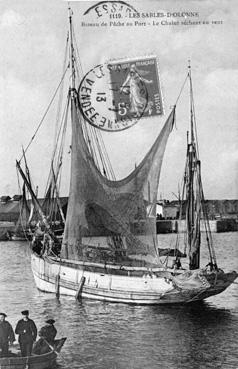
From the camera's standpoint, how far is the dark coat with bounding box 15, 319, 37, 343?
16048 millimetres

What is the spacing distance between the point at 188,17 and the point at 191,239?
11.4m

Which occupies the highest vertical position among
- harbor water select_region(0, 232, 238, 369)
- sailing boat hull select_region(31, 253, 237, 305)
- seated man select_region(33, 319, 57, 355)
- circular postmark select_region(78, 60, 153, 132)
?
circular postmark select_region(78, 60, 153, 132)

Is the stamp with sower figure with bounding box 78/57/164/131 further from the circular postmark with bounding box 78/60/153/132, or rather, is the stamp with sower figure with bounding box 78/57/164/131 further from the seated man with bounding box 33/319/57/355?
Answer: the seated man with bounding box 33/319/57/355

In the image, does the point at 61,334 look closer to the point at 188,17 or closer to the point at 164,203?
the point at 188,17

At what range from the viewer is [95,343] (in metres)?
19.0

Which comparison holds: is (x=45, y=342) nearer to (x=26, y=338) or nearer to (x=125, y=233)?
(x=26, y=338)

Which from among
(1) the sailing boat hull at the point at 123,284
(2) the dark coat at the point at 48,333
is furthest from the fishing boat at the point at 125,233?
(2) the dark coat at the point at 48,333

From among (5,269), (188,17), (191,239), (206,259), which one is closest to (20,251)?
(5,269)

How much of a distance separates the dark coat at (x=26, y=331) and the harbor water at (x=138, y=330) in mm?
1343

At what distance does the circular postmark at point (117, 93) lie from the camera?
21391mm

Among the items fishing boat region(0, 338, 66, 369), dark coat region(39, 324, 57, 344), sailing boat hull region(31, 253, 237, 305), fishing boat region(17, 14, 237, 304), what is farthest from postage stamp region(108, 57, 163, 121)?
fishing boat region(0, 338, 66, 369)

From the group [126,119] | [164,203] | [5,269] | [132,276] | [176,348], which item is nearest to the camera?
[176,348]

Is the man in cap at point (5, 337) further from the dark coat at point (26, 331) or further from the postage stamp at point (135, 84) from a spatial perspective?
the postage stamp at point (135, 84)

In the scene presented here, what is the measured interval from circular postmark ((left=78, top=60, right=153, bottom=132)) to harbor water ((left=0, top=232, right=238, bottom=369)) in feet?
26.2
